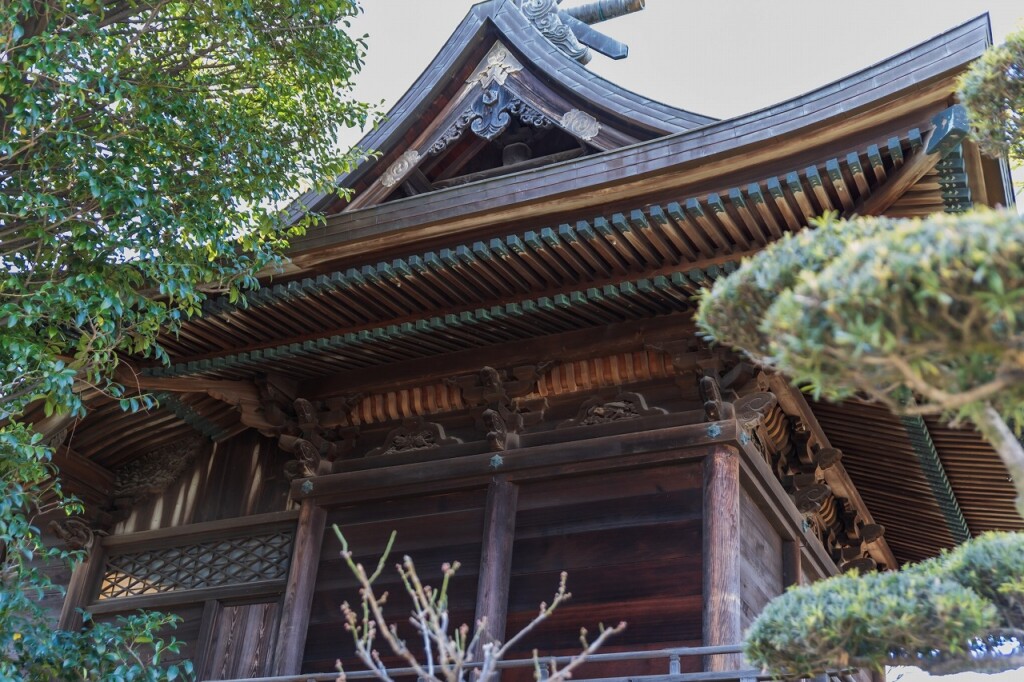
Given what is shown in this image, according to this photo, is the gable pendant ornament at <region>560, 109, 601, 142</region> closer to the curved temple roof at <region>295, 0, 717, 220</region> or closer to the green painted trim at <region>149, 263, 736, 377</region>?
the curved temple roof at <region>295, 0, 717, 220</region>

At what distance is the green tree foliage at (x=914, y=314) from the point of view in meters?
3.00

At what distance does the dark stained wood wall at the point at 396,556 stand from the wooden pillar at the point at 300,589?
0.21 ft

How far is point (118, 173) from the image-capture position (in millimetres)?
6395

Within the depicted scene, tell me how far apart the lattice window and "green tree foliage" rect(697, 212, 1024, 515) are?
627 centimetres

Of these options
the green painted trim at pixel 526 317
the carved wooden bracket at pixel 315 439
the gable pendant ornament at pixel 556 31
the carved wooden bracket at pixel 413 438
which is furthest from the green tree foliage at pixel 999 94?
the carved wooden bracket at pixel 315 439

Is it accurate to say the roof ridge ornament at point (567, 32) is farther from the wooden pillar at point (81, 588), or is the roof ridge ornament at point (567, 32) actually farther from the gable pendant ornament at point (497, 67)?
the wooden pillar at point (81, 588)

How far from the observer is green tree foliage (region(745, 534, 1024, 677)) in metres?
3.92

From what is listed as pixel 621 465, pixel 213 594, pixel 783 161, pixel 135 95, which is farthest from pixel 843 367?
pixel 213 594

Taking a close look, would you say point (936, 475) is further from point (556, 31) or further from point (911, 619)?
point (911, 619)

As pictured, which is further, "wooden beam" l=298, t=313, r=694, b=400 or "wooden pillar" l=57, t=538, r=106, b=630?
"wooden pillar" l=57, t=538, r=106, b=630

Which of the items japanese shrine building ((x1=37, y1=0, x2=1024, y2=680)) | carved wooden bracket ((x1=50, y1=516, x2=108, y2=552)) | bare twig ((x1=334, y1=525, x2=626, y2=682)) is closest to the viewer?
bare twig ((x1=334, y1=525, x2=626, y2=682))

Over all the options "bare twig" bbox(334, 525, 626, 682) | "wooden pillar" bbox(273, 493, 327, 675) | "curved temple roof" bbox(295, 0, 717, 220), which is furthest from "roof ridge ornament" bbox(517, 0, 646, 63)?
"bare twig" bbox(334, 525, 626, 682)

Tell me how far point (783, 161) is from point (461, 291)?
7.76ft

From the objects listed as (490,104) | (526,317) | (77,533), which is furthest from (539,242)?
(77,533)
